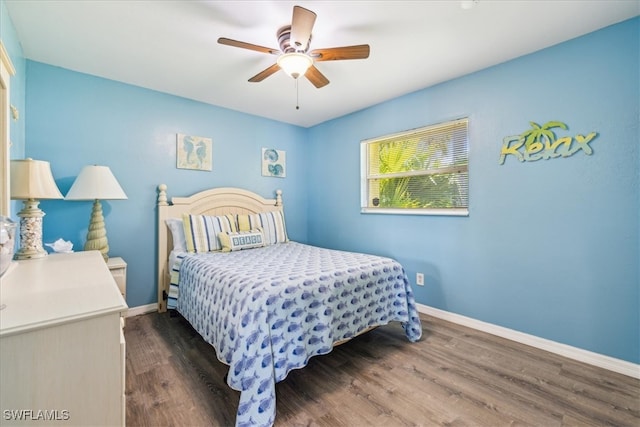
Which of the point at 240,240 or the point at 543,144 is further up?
the point at 543,144

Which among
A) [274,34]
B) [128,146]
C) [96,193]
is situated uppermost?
[274,34]

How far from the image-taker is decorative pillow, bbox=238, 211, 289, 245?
10.9 ft

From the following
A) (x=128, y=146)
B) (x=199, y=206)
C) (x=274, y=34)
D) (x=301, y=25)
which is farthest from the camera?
(x=199, y=206)

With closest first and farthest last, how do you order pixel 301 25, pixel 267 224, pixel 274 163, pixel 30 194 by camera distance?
pixel 301 25, pixel 30 194, pixel 267 224, pixel 274 163

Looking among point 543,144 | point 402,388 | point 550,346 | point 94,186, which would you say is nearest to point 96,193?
point 94,186

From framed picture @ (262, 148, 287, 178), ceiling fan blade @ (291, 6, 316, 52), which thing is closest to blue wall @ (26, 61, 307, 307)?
framed picture @ (262, 148, 287, 178)

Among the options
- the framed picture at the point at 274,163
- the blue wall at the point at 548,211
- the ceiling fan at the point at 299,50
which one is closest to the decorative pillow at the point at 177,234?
the framed picture at the point at 274,163

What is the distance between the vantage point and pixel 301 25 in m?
1.63

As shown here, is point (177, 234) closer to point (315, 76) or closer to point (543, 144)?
point (315, 76)

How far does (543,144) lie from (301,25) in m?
2.06

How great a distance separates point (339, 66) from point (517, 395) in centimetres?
275

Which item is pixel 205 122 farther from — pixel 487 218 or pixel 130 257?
pixel 487 218

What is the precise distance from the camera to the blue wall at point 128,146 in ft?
8.34

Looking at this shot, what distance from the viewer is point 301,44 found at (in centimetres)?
181
